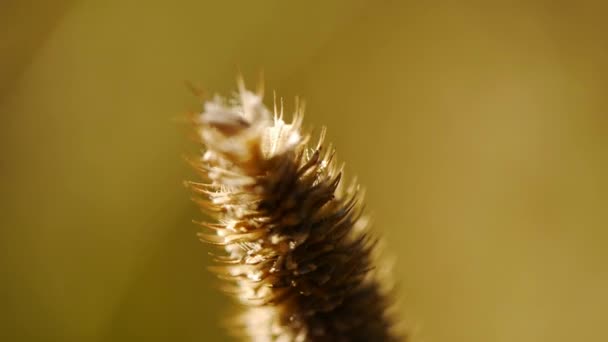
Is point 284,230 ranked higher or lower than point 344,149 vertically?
lower

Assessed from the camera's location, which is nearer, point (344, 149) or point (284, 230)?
point (284, 230)

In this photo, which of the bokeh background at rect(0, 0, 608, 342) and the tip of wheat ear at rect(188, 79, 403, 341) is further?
the bokeh background at rect(0, 0, 608, 342)

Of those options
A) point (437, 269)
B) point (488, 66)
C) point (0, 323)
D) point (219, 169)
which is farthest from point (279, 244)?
point (0, 323)

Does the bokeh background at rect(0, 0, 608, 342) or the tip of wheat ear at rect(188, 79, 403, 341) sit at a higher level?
the bokeh background at rect(0, 0, 608, 342)

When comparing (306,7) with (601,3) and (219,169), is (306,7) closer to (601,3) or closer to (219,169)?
(601,3)
